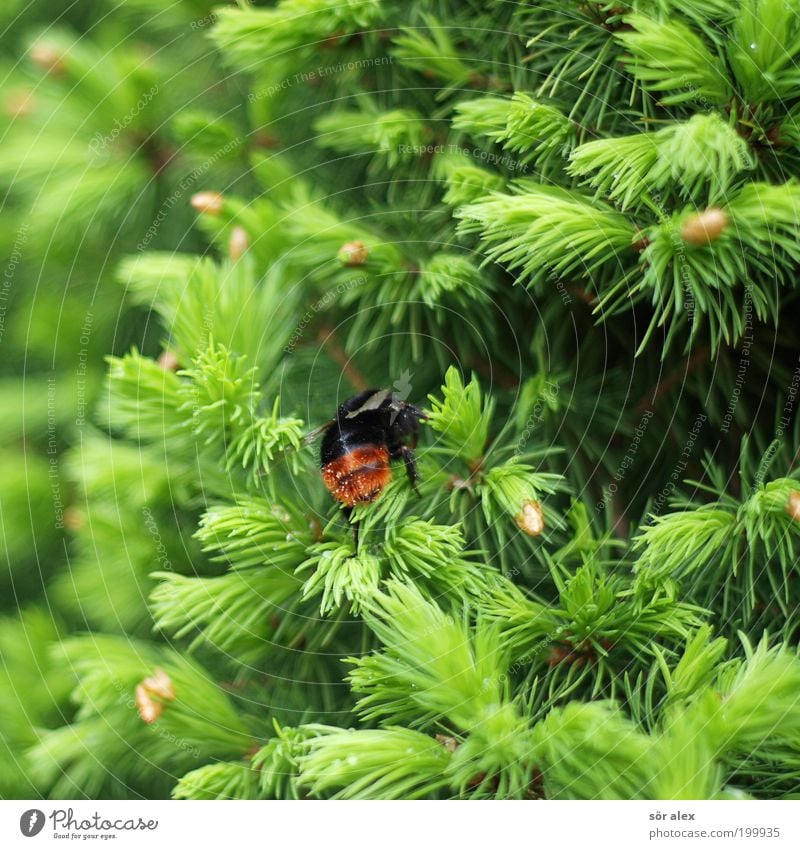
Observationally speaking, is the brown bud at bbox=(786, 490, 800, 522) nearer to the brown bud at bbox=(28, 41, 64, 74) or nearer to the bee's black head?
the bee's black head

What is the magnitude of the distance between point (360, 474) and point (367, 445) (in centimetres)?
1

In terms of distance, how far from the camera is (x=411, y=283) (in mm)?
363

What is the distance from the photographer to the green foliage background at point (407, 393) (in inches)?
12.1

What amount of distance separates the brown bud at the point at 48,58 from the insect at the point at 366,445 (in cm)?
24

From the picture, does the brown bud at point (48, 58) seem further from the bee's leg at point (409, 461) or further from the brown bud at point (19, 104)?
the bee's leg at point (409, 461)

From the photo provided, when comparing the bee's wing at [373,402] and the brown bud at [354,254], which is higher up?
the brown bud at [354,254]

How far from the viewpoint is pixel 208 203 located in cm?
38

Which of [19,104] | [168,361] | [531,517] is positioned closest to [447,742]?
[531,517]

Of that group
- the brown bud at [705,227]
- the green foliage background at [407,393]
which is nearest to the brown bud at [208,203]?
the green foliage background at [407,393]

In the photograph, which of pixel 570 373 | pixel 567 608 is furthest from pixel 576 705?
pixel 570 373

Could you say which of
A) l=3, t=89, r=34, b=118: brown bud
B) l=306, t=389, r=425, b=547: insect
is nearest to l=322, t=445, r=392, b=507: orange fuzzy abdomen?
l=306, t=389, r=425, b=547: insect

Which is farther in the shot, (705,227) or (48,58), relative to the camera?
(48,58)

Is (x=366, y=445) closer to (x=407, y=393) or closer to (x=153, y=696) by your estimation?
(x=407, y=393)
